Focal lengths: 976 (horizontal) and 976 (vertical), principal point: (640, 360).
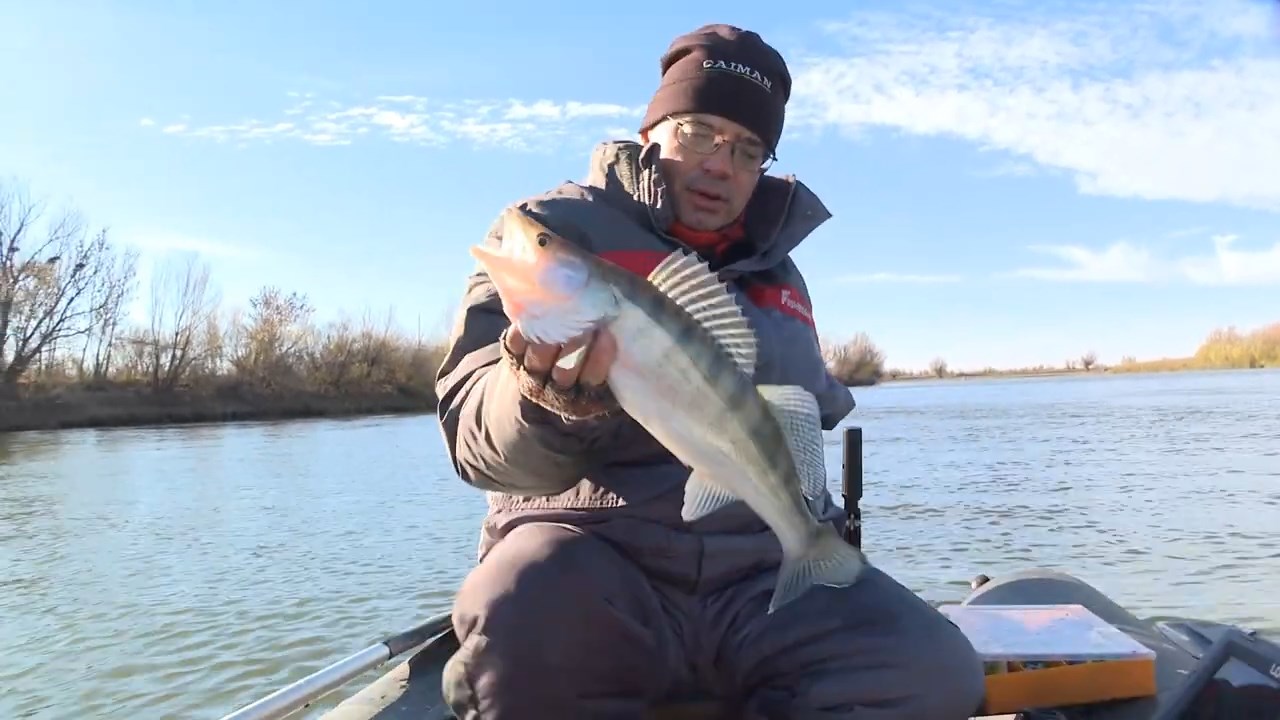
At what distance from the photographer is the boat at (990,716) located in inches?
128

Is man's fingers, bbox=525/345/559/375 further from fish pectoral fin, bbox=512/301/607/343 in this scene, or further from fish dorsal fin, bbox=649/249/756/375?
fish dorsal fin, bbox=649/249/756/375

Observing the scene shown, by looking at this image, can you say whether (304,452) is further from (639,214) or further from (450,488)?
(639,214)

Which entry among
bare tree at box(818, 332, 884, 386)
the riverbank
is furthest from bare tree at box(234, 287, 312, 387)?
bare tree at box(818, 332, 884, 386)

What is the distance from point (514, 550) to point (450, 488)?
1655 cm

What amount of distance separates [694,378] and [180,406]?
49.5 metres

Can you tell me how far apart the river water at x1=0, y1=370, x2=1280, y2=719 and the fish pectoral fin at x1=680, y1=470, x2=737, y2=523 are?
4.75 metres

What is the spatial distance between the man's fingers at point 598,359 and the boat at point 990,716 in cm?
112

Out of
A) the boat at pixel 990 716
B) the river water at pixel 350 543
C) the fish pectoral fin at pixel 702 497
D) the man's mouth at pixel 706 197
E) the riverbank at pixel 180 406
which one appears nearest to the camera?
the fish pectoral fin at pixel 702 497

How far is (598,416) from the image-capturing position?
98.3 inches

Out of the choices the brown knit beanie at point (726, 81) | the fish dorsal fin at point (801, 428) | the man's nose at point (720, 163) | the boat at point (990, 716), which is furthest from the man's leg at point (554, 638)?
the brown knit beanie at point (726, 81)

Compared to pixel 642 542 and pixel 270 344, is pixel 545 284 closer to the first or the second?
pixel 642 542

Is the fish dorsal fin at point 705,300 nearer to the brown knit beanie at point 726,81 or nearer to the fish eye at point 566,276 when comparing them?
the fish eye at point 566,276

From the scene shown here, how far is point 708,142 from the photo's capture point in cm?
341

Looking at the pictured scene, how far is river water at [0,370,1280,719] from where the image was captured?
8.23 metres
